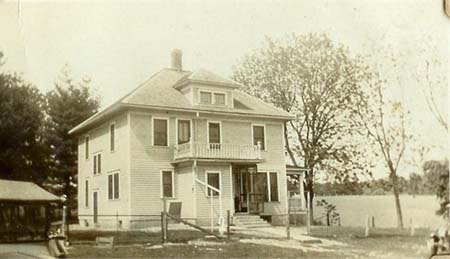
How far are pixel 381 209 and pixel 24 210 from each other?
68.7 inches

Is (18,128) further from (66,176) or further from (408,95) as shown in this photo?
(408,95)

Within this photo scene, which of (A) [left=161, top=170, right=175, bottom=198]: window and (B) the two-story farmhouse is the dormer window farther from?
(A) [left=161, top=170, right=175, bottom=198]: window

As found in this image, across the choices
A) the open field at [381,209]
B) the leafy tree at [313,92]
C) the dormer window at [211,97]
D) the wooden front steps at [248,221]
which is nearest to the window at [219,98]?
→ the dormer window at [211,97]

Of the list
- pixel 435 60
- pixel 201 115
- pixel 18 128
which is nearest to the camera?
pixel 18 128

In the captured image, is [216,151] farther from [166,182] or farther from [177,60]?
[177,60]

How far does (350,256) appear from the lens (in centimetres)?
274

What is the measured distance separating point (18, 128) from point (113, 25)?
66cm

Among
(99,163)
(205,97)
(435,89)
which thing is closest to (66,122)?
(99,163)

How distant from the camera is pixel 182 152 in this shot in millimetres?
2652

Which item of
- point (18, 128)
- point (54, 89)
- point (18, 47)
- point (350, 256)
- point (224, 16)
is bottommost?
point (350, 256)

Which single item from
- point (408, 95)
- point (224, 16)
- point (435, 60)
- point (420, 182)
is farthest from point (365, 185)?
point (224, 16)

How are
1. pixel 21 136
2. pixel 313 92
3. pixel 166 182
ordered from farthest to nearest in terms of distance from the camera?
pixel 313 92 < pixel 166 182 < pixel 21 136

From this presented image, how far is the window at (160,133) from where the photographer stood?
2.63 meters

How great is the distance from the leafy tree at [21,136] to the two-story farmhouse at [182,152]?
0.57ft
